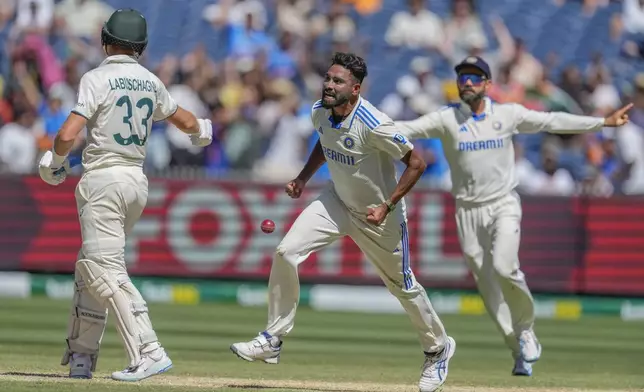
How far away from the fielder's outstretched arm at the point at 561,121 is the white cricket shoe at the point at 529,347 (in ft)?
5.06

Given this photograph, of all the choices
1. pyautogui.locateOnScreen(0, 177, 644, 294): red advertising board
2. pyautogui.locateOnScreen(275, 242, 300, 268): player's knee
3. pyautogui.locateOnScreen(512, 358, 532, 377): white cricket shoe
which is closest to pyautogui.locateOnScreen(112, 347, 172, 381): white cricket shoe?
pyautogui.locateOnScreen(275, 242, 300, 268): player's knee

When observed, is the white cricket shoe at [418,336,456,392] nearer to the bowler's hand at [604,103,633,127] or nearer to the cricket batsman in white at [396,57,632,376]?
the cricket batsman in white at [396,57,632,376]

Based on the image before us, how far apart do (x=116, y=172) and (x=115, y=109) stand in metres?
0.35

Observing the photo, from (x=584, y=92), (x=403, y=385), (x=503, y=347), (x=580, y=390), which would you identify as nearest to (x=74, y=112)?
(x=403, y=385)

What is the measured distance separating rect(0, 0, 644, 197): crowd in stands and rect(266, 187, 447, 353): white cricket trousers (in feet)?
24.9

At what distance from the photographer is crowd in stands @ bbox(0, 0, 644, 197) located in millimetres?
16656

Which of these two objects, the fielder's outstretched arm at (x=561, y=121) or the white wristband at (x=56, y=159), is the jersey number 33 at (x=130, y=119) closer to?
the white wristband at (x=56, y=159)

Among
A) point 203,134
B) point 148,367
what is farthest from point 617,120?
point 148,367

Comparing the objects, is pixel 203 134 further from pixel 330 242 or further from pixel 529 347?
pixel 529 347

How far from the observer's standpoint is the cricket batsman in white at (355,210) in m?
7.69

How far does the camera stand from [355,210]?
26.2 ft

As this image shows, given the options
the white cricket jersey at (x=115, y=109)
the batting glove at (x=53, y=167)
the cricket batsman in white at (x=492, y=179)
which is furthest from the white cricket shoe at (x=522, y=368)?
the batting glove at (x=53, y=167)

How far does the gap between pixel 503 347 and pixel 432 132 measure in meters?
3.13

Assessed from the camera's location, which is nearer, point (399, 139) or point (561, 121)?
point (399, 139)
